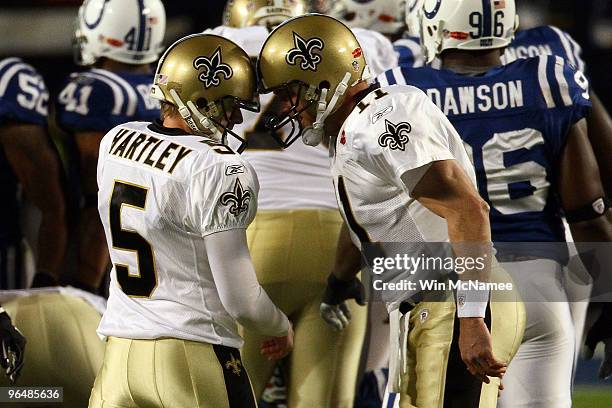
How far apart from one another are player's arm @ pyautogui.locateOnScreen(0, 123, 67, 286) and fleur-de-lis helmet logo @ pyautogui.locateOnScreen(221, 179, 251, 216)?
211cm

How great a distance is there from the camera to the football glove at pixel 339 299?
404 cm

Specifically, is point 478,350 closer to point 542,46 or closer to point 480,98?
point 480,98

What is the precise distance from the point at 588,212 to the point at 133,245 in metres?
1.49

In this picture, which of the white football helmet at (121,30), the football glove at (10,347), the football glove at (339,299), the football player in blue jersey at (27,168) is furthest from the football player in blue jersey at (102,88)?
the football glove at (339,299)

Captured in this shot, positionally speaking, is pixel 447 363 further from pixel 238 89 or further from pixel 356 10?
pixel 356 10

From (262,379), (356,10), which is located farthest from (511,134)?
(356,10)

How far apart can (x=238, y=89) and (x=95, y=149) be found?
7.08 feet

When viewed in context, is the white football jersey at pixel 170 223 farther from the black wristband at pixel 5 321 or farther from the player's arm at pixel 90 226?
the player's arm at pixel 90 226

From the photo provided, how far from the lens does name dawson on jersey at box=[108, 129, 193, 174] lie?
3275mm

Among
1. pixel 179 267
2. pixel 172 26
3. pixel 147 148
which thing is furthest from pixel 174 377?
pixel 172 26

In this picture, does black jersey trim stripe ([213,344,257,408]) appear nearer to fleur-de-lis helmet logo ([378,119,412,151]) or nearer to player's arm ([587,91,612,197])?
fleur-de-lis helmet logo ([378,119,412,151])

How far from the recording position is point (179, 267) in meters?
3.31

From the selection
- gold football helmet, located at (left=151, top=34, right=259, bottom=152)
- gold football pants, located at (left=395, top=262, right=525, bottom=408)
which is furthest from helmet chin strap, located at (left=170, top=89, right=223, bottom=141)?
gold football pants, located at (left=395, top=262, right=525, bottom=408)

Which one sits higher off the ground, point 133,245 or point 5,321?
point 133,245
